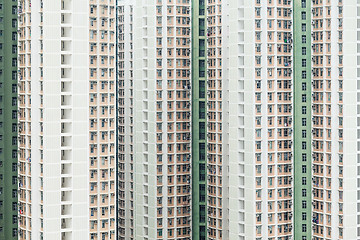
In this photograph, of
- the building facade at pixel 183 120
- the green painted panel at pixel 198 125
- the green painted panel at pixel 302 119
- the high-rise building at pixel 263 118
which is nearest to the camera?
the building facade at pixel 183 120

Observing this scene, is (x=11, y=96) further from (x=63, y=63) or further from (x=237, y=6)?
(x=237, y=6)

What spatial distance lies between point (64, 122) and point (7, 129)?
16814 millimetres

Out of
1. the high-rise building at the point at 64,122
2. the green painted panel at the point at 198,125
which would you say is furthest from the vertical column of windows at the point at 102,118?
the green painted panel at the point at 198,125

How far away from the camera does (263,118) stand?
74.0 meters

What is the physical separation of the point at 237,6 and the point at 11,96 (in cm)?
2278

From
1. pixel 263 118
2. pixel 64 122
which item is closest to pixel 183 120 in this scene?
pixel 263 118

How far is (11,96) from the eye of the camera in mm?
74250

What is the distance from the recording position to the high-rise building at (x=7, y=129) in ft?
243

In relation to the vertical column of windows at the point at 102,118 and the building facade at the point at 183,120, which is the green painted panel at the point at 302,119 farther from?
the vertical column of windows at the point at 102,118

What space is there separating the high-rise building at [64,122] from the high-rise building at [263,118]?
17.3m

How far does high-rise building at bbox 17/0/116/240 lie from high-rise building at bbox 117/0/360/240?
17322mm

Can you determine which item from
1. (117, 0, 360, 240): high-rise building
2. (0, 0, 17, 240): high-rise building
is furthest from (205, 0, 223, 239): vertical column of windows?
(0, 0, 17, 240): high-rise building

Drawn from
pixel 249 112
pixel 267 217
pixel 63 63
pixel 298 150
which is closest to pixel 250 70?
pixel 249 112

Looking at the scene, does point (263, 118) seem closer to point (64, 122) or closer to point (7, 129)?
point (64, 122)
